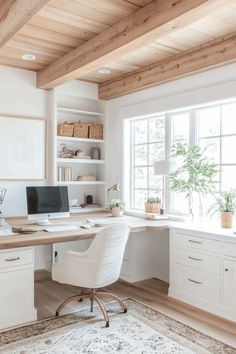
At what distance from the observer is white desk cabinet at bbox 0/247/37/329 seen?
9.62 ft

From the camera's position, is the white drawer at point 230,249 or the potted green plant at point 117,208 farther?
the potted green plant at point 117,208

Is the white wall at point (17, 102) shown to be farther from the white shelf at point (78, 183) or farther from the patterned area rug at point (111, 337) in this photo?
the patterned area rug at point (111, 337)

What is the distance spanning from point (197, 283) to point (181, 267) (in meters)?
0.24

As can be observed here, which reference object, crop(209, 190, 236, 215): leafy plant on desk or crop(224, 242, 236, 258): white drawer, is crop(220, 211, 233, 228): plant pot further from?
crop(224, 242, 236, 258): white drawer

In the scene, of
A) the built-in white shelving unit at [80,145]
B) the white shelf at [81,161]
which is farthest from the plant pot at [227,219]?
the white shelf at [81,161]

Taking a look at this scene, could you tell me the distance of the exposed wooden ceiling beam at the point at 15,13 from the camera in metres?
2.35

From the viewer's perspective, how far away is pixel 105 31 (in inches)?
122

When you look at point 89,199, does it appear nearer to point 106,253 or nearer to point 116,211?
point 116,211

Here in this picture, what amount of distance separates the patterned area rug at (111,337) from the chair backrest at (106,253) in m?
0.37

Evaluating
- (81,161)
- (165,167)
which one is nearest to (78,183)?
(81,161)

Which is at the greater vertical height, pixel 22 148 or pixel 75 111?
pixel 75 111

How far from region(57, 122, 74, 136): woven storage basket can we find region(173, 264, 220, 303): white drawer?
88.9 inches

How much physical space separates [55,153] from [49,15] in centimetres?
197

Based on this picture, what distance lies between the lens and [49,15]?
9.20 feet
